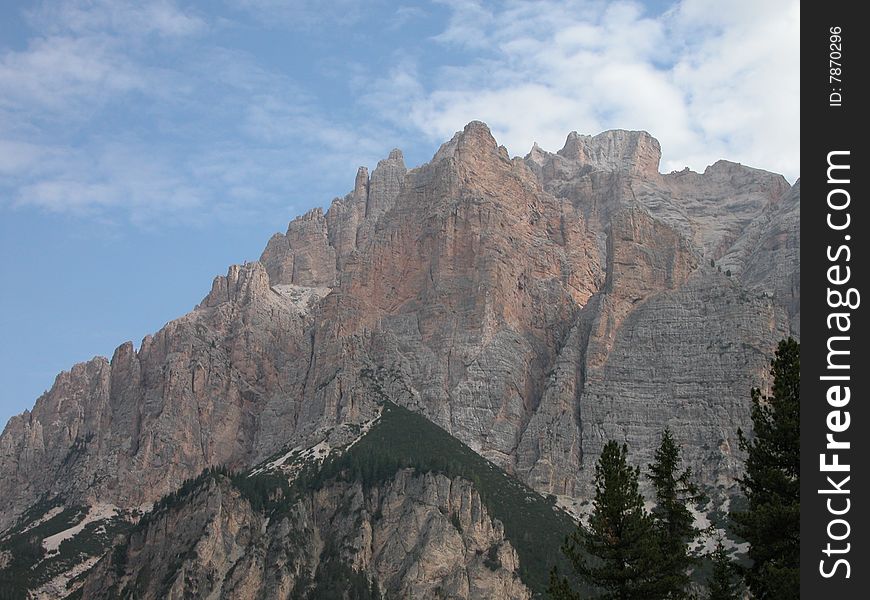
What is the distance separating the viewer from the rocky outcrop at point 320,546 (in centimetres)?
14650

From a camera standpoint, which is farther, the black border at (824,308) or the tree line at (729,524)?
the tree line at (729,524)

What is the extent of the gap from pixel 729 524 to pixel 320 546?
113936mm

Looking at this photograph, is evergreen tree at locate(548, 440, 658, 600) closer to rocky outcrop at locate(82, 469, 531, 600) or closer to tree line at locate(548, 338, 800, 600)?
tree line at locate(548, 338, 800, 600)

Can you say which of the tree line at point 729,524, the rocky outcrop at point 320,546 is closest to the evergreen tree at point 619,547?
the tree line at point 729,524

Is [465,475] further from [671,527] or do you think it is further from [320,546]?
[671,527]

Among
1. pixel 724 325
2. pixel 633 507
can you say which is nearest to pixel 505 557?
pixel 724 325

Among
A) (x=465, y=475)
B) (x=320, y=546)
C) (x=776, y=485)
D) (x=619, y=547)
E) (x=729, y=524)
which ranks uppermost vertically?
(x=465, y=475)

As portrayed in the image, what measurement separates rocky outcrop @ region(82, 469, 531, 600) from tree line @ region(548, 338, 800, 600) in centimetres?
9654

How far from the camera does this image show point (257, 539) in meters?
155

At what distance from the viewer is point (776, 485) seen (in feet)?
144

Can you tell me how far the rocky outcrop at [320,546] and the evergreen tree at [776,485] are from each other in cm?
10257

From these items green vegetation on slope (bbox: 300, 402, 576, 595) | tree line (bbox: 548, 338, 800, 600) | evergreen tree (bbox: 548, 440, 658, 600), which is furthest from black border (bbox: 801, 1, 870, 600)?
green vegetation on slope (bbox: 300, 402, 576, 595)

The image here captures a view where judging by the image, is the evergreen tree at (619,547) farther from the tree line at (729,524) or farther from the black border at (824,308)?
the black border at (824,308)

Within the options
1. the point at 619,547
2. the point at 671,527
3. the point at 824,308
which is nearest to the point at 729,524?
the point at 619,547
